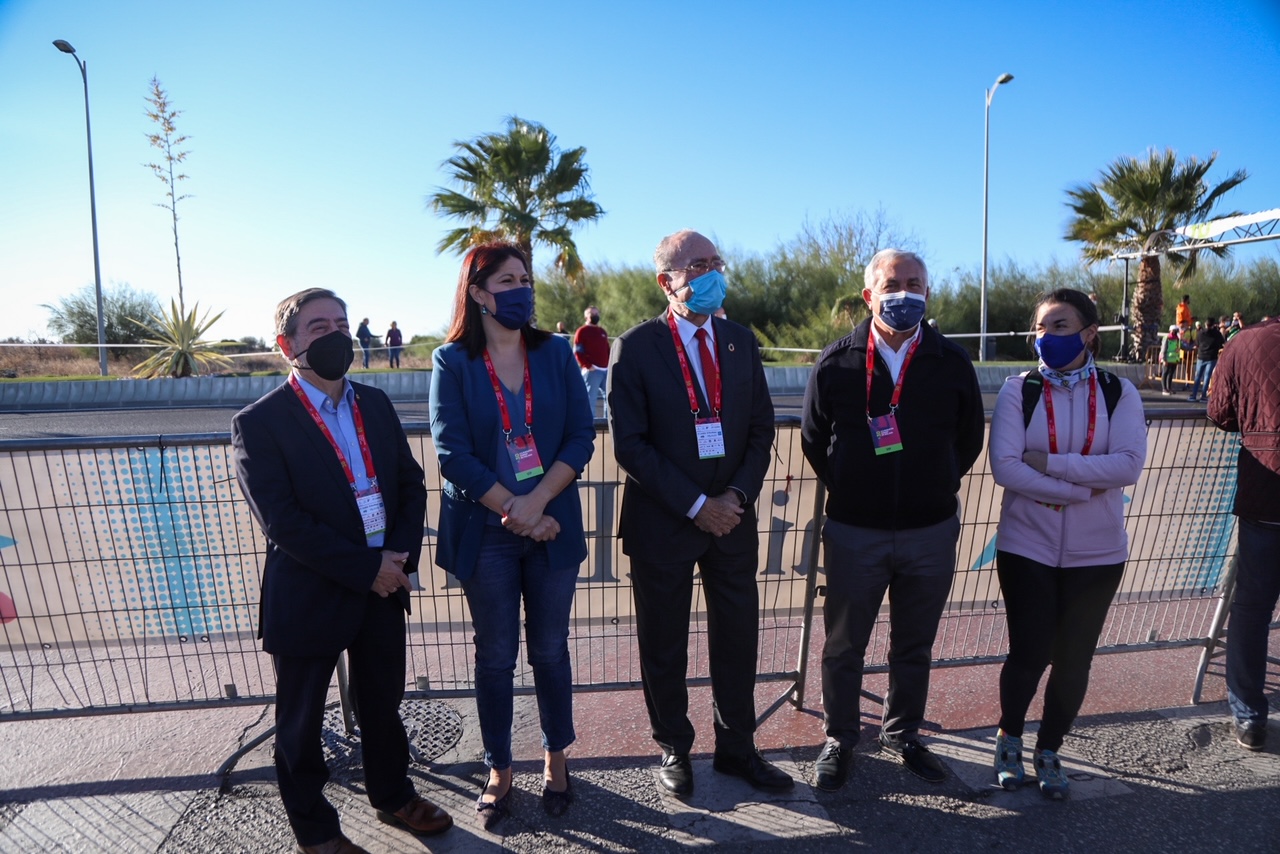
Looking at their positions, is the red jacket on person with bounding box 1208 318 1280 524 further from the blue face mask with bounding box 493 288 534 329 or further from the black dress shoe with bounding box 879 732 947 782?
the blue face mask with bounding box 493 288 534 329

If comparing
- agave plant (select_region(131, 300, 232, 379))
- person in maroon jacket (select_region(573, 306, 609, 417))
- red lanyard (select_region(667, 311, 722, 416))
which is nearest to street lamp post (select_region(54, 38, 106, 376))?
agave plant (select_region(131, 300, 232, 379))

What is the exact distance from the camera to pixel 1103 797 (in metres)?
3.01

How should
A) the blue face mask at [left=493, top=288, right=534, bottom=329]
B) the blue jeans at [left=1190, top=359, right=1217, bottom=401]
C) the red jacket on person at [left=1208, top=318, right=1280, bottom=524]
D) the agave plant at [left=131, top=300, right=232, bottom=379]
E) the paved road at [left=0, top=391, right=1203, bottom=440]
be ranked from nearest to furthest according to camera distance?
the blue face mask at [left=493, top=288, right=534, bottom=329] < the red jacket on person at [left=1208, top=318, right=1280, bottom=524] < the paved road at [left=0, top=391, right=1203, bottom=440] < the blue jeans at [left=1190, top=359, right=1217, bottom=401] < the agave plant at [left=131, top=300, right=232, bottom=379]

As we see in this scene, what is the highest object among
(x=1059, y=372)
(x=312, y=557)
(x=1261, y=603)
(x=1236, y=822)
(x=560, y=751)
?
(x=1059, y=372)

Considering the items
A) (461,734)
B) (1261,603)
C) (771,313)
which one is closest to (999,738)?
(1261,603)

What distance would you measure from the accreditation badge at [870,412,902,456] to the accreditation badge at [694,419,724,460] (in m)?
0.59

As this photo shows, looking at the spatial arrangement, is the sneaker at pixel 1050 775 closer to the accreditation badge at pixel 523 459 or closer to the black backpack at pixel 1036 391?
the black backpack at pixel 1036 391

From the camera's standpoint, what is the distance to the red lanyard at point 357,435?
8.63 ft

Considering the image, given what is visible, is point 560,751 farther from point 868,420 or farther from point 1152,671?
point 1152,671

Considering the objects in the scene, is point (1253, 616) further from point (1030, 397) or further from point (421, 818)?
point (421, 818)

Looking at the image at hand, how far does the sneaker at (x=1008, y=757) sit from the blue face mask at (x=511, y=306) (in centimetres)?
246

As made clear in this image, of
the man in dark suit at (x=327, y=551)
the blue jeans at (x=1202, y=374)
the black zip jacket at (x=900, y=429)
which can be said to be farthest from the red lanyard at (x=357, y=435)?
the blue jeans at (x=1202, y=374)

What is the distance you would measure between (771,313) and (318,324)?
31.8 metres

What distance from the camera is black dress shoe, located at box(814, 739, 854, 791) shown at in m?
3.07
